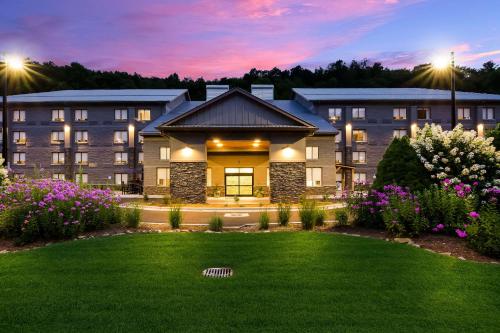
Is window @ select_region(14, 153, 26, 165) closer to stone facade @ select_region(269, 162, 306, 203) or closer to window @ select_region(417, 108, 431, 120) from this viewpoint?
stone facade @ select_region(269, 162, 306, 203)

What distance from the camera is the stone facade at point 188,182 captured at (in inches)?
1040

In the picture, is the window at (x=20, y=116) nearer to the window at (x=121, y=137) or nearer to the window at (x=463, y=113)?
the window at (x=121, y=137)

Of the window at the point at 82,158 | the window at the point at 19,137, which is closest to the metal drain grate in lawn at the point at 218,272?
the window at the point at 82,158

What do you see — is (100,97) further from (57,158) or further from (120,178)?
(120,178)

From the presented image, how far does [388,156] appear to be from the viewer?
13805mm

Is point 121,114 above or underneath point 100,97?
underneath

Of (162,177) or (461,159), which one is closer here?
(461,159)

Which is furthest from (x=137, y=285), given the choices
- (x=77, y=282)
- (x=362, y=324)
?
(x=362, y=324)

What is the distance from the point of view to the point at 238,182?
113 ft

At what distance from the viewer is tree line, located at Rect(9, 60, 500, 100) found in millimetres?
65875

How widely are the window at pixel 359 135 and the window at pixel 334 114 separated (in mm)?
2746

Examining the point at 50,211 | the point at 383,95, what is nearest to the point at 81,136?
the point at 50,211

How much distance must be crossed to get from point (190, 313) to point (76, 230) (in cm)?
710

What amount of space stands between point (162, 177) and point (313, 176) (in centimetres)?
1529
